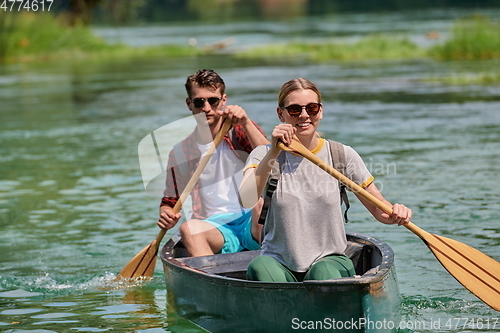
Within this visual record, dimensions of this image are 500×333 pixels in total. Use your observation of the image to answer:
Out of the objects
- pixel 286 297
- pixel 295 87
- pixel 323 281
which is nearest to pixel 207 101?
pixel 295 87

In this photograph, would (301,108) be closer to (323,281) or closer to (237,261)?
(323,281)

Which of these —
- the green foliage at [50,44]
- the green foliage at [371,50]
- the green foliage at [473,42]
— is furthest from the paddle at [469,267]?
the green foliage at [50,44]

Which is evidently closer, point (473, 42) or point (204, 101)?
point (204, 101)

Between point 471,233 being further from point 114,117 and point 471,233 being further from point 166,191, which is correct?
point 114,117

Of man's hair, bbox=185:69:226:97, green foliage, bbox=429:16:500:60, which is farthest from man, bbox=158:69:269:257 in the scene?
green foliage, bbox=429:16:500:60

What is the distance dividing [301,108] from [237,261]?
4.69 ft

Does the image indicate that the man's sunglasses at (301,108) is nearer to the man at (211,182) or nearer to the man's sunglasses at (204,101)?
the man at (211,182)

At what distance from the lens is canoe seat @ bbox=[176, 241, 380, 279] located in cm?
556

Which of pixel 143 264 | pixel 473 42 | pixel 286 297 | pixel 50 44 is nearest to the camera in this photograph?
pixel 286 297

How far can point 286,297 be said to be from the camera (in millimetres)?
4582

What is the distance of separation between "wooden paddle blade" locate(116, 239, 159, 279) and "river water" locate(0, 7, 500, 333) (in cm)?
12

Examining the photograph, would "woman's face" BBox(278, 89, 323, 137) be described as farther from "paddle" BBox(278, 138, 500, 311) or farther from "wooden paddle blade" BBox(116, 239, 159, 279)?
"wooden paddle blade" BBox(116, 239, 159, 279)

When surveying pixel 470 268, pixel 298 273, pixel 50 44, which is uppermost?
pixel 50 44

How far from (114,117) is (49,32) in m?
17.2
